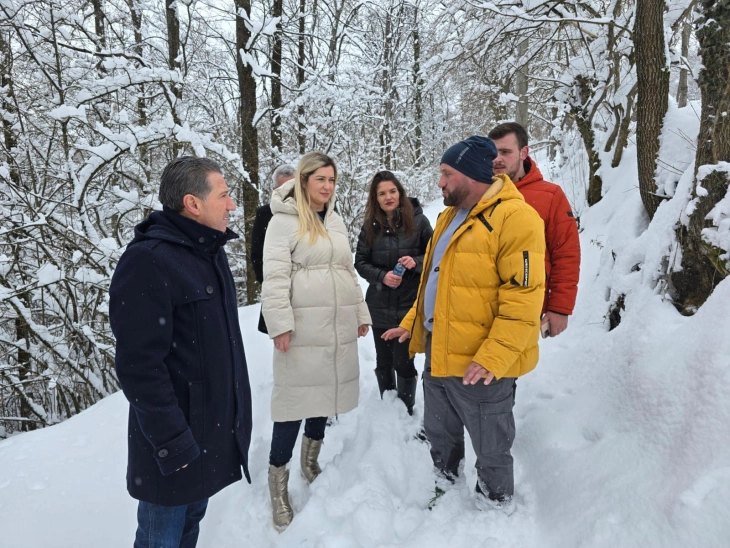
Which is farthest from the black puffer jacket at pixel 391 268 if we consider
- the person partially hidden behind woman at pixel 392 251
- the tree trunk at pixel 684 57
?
the tree trunk at pixel 684 57

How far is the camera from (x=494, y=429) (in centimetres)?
194

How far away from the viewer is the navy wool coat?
1410 mm

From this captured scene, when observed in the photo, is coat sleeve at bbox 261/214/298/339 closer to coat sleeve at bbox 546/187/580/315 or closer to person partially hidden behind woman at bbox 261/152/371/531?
person partially hidden behind woman at bbox 261/152/371/531

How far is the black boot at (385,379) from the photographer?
131 inches

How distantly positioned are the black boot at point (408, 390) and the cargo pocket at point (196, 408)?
1.82 meters

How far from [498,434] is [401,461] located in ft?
2.96

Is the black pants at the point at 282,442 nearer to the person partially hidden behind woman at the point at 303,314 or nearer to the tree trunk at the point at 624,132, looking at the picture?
the person partially hidden behind woman at the point at 303,314

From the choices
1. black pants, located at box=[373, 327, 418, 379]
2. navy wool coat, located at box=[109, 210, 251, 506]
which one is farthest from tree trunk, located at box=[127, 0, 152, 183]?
navy wool coat, located at box=[109, 210, 251, 506]

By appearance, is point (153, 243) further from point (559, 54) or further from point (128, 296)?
point (559, 54)

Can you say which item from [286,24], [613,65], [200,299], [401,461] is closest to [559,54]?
[613,65]

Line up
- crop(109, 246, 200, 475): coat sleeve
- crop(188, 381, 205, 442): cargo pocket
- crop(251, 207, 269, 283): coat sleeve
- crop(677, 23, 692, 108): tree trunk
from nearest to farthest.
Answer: crop(109, 246, 200, 475): coat sleeve, crop(188, 381, 205, 442): cargo pocket, crop(251, 207, 269, 283): coat sleeve, crop(677, 23, 692, 108): tree trunk

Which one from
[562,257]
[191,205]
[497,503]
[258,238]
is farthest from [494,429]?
[258,238]

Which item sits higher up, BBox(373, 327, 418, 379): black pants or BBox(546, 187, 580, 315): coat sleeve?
BBox(546, 187, 580, 315): coat sleeve

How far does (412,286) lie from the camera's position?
9.95 ft
